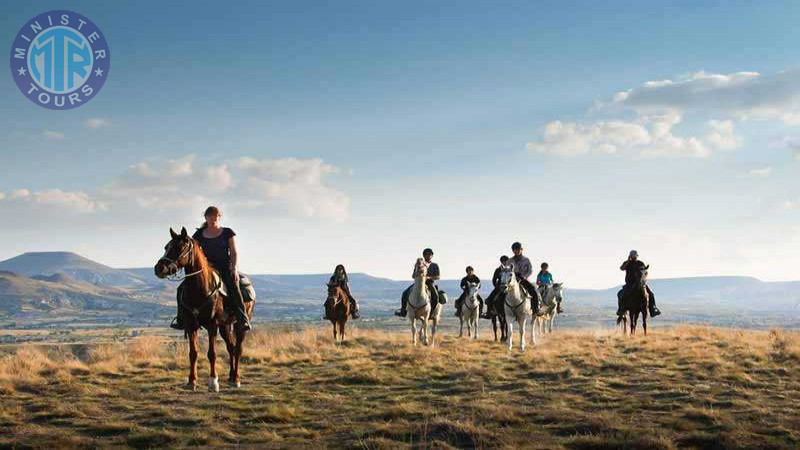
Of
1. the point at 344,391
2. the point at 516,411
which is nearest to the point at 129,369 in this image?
the point at 344,391

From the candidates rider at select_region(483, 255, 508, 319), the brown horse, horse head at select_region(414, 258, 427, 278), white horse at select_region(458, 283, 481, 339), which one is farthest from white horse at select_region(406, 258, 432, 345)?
white horse at select_region(458, 283, 481, 339)

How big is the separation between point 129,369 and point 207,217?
626 centimetres

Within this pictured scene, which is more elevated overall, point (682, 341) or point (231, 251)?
point (231, 251)

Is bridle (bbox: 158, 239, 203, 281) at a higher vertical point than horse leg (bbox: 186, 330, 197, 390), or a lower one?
higher

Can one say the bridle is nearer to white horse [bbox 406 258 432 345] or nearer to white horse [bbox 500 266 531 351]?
white horse [bbox 406 258 432 345]

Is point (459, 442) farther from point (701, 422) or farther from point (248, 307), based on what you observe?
point (248, 307)

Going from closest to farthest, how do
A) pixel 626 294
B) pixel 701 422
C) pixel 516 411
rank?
pixel 701 422
pixel 516 411
pixel 626 294

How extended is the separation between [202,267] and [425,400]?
522cm

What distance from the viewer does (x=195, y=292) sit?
12.2 meters

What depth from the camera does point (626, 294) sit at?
24.8 m

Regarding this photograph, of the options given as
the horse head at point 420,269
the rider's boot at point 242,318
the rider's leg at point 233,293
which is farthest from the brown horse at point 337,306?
the rider's leg at point 233,293

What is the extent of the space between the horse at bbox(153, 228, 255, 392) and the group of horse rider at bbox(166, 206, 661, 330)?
28 cm

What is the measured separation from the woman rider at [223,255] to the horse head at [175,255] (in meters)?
1.39

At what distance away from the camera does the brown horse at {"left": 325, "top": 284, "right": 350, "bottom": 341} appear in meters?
25.0
